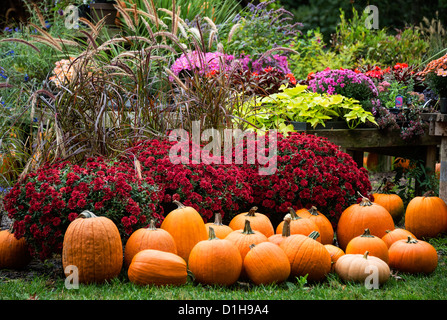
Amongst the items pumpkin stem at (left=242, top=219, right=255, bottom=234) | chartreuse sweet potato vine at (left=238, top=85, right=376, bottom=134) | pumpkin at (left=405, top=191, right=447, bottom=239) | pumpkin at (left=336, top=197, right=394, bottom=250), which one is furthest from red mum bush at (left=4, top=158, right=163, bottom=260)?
pumpkin at (left=405, top=191, right=447, bottom=239)

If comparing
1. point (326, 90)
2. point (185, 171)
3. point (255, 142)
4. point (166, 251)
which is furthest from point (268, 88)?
point (166, 251)

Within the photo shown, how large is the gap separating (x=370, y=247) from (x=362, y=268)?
292 mm

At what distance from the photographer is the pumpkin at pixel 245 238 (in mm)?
3342

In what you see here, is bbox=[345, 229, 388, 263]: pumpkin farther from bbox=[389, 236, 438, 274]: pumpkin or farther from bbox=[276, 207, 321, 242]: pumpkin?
bbox=[276, 207, 321, 242]: pumpkin

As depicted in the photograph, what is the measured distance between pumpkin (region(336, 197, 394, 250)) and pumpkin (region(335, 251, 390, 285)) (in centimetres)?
70

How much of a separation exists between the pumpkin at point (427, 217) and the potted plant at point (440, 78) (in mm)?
966

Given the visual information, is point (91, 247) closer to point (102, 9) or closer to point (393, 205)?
point (393, 205)

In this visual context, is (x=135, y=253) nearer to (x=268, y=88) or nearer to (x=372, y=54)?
(x=268, y=88)

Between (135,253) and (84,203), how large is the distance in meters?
0.44

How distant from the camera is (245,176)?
4191mm

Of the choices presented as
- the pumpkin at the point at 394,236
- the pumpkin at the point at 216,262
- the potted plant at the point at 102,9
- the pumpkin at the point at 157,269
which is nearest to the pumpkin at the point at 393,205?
the pumpkin at the point at 394,236

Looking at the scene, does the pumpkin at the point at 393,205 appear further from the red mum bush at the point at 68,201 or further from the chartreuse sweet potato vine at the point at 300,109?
the red mum bush at the point at 68,201

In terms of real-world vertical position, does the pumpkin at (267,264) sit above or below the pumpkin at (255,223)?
below

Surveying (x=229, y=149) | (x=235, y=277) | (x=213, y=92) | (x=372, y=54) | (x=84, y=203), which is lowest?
(x=235, y=277)
